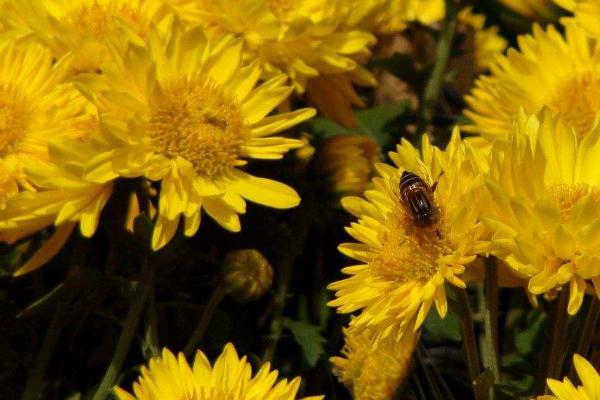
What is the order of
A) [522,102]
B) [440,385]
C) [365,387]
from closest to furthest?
[365,387] < [440,385] < [522,102]

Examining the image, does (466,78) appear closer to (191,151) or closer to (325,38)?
(325,38)

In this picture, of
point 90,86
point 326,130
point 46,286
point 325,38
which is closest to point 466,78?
point 326,130

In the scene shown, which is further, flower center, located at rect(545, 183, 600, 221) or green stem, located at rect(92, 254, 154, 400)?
green stem, located at rect(92, 254, 154, 400)

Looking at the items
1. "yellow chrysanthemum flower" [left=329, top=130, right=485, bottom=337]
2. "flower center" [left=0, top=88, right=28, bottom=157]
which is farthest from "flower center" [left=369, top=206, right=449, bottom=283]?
"flower center" [left=0, top=88, right=28, bottom=157]

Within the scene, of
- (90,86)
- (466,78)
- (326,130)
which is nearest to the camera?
(90,86)

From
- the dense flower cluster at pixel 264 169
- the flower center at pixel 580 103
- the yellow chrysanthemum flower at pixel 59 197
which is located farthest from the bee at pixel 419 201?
the flower center at pixel 580 103

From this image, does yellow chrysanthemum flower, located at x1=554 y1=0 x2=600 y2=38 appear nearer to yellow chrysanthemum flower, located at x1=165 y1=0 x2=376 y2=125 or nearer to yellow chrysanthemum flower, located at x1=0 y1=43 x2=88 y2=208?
yellow chrysanthemum flower, located at x1=165 y1=0 x2=376 y2=125

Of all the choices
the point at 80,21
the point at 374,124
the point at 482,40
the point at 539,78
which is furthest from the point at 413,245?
the point at 482,40
